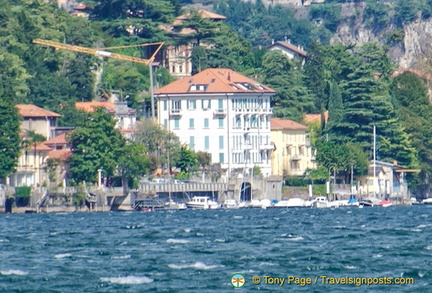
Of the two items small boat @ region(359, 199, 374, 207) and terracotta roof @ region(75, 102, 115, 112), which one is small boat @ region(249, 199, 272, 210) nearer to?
small boat @ region(359, 199, 374, 207)

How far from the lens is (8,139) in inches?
5138

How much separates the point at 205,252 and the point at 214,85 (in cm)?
7653

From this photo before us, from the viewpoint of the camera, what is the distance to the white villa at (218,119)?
153 metres

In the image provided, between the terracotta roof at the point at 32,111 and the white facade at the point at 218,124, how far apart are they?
11618mm

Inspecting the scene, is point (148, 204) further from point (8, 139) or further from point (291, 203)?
point (291, 203)

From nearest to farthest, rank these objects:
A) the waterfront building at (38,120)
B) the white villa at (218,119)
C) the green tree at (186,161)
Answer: the waterfront building at (38,120)
the green tree at (186,161)
the white villa at (218,119)

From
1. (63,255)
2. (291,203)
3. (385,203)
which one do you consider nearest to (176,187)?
(291,203)

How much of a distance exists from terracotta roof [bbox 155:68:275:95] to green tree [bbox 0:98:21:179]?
79.0 ft

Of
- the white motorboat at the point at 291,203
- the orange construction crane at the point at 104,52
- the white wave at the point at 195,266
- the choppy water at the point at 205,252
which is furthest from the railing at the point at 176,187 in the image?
the white wave at the point at 195,266

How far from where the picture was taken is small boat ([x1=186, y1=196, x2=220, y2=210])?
137 metres

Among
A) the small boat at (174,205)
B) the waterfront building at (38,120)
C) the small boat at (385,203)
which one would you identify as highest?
the waterfront building at (38,120)

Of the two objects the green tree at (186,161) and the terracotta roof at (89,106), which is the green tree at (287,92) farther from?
the green tree at (186,161)

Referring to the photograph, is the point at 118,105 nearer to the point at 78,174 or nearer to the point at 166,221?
the point at 78,174

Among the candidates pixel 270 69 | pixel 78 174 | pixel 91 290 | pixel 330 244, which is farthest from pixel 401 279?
pixel 270 69
